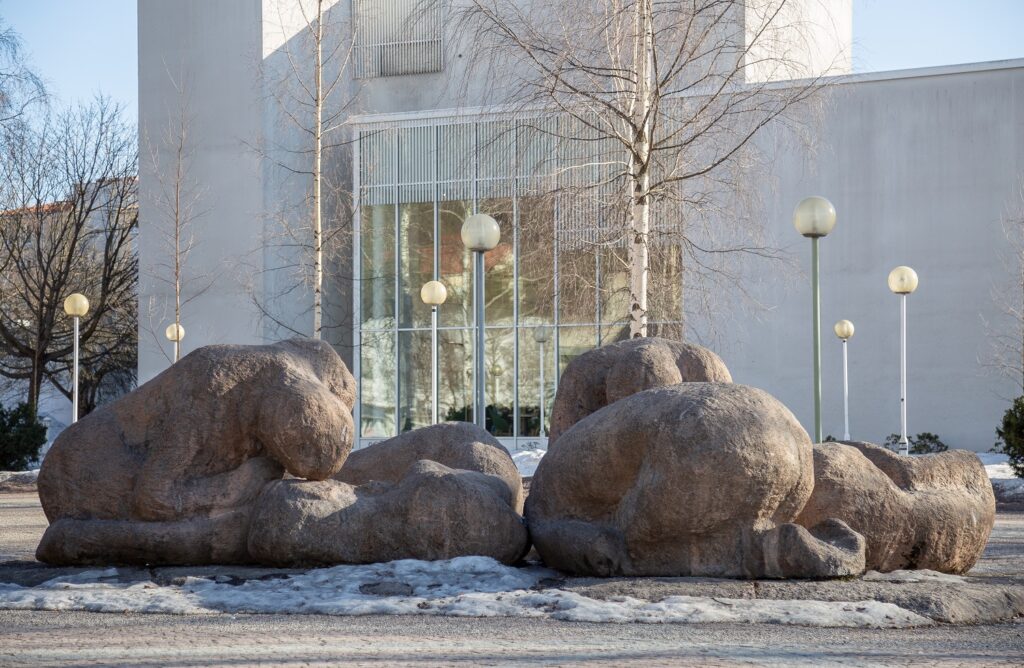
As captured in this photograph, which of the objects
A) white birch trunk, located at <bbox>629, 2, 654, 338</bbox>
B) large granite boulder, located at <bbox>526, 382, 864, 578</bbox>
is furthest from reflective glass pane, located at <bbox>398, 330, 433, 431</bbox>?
large granite boulder, located at <bbox>526, 382, 864, 578</bbox>

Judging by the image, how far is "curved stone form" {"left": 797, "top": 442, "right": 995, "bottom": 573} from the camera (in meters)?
7.81

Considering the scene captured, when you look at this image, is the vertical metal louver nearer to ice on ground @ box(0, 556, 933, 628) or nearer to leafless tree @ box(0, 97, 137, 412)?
leafless tree @ box(0, 97, 137, 412)

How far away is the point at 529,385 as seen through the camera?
33094 mm

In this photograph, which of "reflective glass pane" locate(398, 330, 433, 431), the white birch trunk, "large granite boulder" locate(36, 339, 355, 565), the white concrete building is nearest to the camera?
"large granite boulder" locate(36, 339, 355, 565)

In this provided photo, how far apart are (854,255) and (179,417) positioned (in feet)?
79.1

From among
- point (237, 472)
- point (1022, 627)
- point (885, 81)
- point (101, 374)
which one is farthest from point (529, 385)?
point (1022, 627)

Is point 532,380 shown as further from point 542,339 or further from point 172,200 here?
point 172,200

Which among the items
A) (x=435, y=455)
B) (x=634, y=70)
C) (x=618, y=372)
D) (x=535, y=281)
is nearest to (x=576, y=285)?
(x=535, y=281)

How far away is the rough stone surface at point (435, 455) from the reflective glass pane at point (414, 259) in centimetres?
2394

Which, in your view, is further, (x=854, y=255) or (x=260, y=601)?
(x=854, y=255)

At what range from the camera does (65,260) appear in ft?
125

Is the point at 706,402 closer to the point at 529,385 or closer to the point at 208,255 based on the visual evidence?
the point at 529,385

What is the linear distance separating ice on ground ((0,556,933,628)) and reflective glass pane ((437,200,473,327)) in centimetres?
2562

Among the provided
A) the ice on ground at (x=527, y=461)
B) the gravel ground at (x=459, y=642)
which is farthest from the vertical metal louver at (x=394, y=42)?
the gravel ground at (x=459, y=642)
